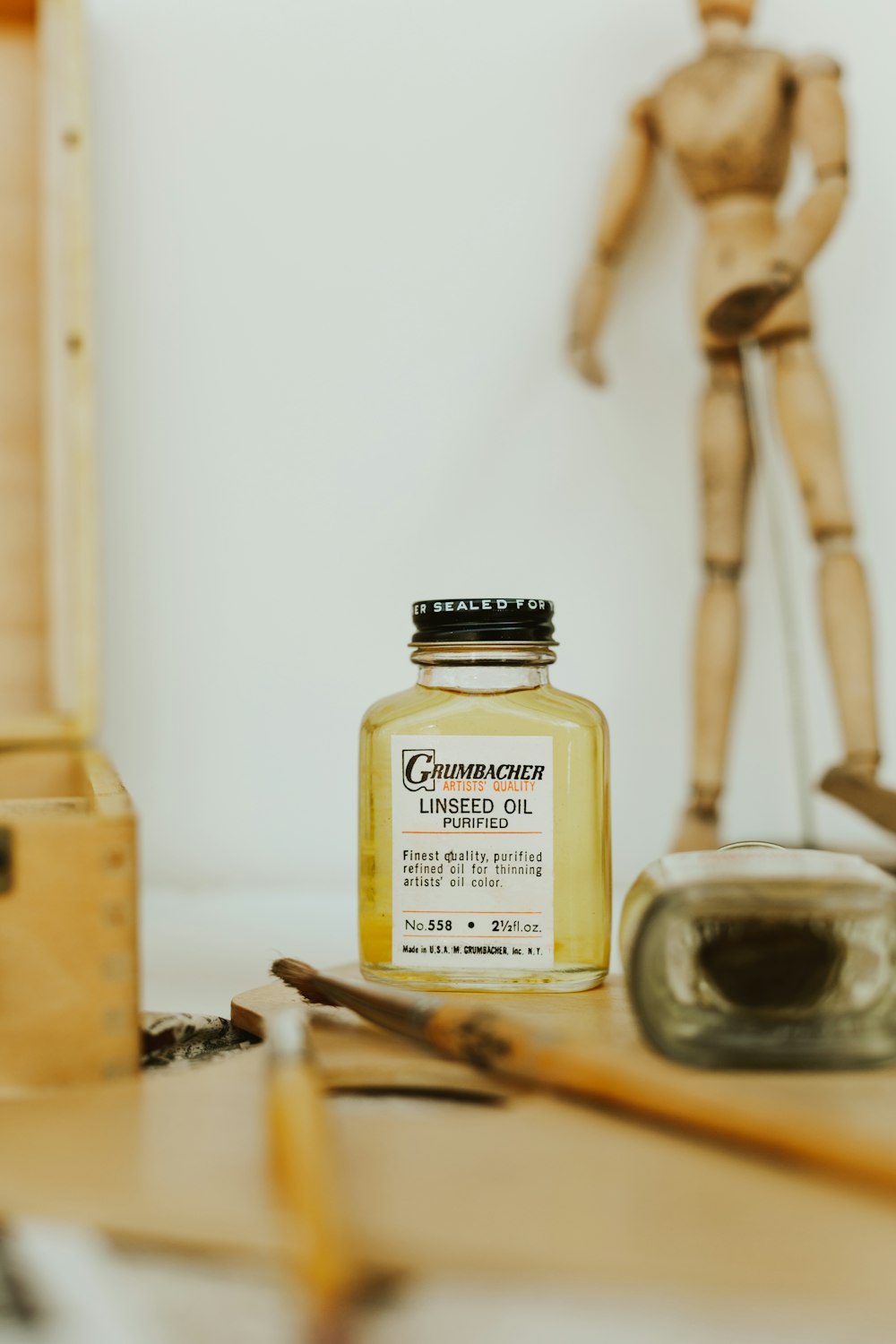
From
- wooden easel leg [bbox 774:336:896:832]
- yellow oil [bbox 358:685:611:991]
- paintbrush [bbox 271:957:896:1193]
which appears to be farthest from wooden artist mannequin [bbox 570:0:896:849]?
paintbrush [bbox 271:957:896:1193]

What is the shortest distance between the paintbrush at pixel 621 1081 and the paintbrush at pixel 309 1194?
0.06 meters

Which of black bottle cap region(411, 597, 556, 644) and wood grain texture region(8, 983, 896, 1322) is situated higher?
black bottle cap region(411, 597, 556, 644)

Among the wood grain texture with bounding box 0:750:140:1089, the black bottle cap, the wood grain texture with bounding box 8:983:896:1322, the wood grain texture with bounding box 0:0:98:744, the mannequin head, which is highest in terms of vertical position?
the mannequin head

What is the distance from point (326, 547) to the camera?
0.86 metres

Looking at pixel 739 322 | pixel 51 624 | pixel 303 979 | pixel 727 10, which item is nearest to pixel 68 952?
pixel 303 979

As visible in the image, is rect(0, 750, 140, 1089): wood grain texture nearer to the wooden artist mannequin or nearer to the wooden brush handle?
the wooden brush handle

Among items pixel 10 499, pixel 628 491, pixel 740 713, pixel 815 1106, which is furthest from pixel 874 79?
pixel 815 1106

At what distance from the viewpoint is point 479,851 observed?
1.56 ft

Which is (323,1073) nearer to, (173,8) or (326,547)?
(326,547)

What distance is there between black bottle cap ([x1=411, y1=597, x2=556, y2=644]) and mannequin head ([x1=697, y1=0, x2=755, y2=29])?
508 mm

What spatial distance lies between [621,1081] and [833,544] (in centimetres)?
53

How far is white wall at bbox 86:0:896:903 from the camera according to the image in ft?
2.82

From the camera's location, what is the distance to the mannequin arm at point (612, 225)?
80 centimetres

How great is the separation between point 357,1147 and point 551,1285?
0.29ft
